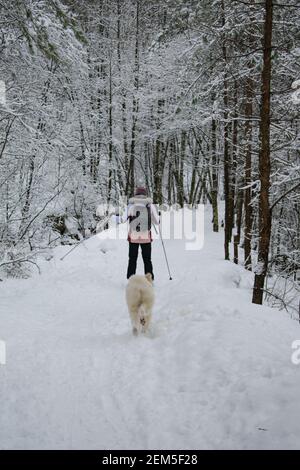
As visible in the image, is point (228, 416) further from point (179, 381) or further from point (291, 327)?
point (291, 327)

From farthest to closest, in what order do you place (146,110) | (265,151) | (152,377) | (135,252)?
(146,110) → (135,252) → (265,151) → (152,377)

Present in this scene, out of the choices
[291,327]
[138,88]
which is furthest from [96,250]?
[138,88]

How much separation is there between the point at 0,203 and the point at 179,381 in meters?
6.47

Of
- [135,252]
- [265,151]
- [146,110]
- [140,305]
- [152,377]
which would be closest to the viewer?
[152,377]

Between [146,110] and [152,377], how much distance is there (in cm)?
1748

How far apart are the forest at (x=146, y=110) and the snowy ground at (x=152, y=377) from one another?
1760 millimetres

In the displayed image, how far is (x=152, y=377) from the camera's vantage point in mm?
3795

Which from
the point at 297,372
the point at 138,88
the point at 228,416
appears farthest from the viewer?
the point at 138,88

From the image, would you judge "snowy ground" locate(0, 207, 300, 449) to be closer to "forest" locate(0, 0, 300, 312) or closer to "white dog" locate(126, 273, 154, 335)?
"white dog" locate(126, 273, 154, 335)

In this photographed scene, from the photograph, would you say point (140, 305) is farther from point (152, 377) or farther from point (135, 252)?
point (135, 252)

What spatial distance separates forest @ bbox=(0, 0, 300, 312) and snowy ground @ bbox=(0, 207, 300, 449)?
1.76m

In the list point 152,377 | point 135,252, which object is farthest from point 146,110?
point 152,377

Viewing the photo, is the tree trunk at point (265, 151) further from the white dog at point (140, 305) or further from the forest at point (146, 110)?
the white dog at point (140, 305)

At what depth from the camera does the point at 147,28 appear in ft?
60.2
